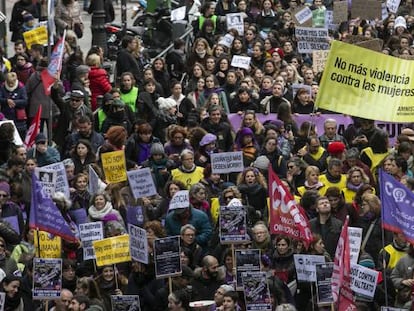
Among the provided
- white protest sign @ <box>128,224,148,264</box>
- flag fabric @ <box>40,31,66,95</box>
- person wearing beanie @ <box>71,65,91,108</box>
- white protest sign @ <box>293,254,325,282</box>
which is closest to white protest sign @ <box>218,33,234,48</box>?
person wearing beanie @ <box>71,65,91,108</box>

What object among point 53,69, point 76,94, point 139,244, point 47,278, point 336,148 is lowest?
point 47,278

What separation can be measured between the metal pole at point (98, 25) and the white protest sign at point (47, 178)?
10.1 m

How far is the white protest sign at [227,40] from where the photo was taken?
94.3 ft

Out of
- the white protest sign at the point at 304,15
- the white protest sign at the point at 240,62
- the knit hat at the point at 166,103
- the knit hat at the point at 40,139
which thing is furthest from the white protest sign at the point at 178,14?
the knit hat at the point at 40,139

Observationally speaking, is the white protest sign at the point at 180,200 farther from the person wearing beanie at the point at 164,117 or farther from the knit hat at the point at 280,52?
the knit hat at the point at 280,52

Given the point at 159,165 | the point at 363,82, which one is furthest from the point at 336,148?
the point at 159,165

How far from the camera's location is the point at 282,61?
90.8 ft

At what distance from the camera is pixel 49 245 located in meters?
19.5

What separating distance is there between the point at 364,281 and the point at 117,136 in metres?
5.72

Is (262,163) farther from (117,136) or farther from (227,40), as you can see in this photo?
(227,40)

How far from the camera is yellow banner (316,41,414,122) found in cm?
2064

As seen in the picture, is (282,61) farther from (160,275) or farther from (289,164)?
(160,275)

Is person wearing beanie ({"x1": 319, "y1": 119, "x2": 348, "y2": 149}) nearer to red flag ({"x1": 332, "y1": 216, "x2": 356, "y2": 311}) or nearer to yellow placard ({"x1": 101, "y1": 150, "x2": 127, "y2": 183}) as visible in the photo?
yellow placard ({"x1": 101, "y1": 150, "x2": 127, "y2": 183})

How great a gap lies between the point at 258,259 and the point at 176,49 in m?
11.0
